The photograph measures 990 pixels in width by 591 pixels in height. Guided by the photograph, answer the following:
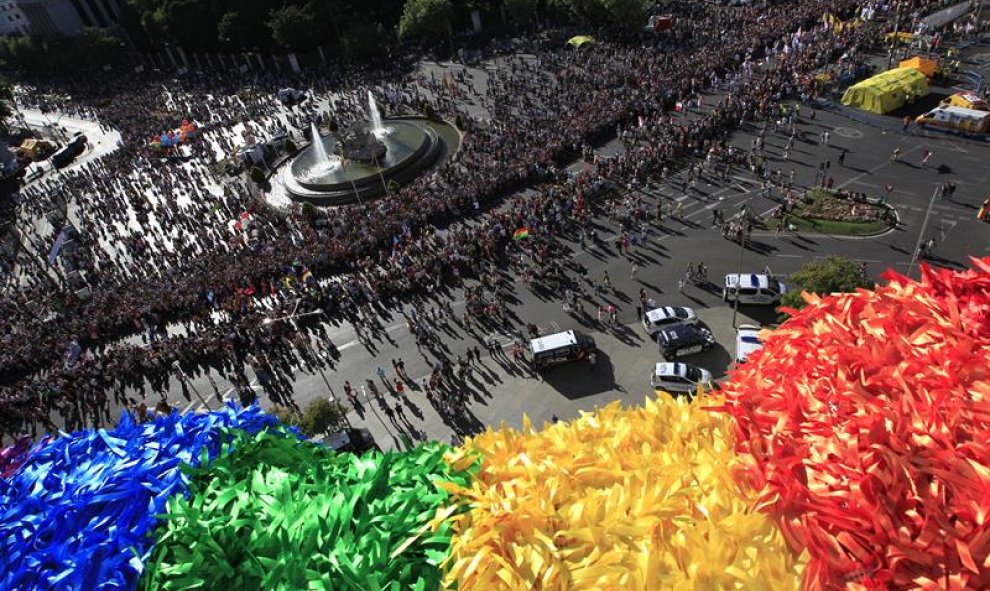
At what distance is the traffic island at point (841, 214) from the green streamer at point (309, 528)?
27.2 meters

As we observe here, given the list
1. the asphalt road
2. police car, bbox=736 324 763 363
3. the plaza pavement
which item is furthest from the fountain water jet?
police car, bbox=736 324 763 363

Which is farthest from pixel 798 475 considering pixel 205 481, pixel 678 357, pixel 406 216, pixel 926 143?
pixel 926 143

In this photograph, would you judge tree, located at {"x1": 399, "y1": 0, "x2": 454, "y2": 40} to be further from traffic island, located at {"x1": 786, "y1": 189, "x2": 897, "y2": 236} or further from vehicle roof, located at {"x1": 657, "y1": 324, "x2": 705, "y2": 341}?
vehicle roof, located at {"x1": 657, "y1": 324, "x2": 705, "y2": 341}

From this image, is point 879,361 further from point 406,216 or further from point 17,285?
point 17,285

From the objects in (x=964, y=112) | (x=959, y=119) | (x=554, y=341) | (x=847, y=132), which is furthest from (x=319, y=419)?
(x=964, y=112)

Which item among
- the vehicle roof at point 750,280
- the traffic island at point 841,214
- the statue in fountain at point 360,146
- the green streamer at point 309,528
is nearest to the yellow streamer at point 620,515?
the green streamer at point 309,528

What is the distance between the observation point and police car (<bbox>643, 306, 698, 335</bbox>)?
24.0 metres

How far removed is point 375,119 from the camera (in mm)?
51812

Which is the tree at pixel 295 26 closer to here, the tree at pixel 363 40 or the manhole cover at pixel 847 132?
the tree at pixel 363 40

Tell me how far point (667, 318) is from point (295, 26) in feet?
208

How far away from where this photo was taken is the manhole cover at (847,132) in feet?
120

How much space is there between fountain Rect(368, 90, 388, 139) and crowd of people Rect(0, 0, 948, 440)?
127 cm

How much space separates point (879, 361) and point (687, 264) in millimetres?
22443

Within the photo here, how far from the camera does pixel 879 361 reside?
6.28 metres
